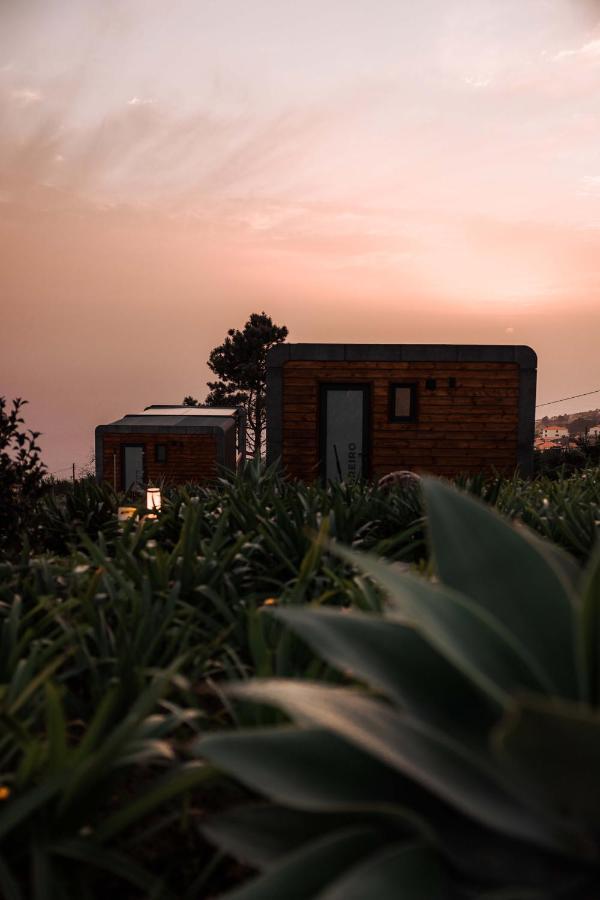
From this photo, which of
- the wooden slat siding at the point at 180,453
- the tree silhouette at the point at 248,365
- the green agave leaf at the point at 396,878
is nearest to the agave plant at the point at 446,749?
the green agave leaf at the point at 396,878

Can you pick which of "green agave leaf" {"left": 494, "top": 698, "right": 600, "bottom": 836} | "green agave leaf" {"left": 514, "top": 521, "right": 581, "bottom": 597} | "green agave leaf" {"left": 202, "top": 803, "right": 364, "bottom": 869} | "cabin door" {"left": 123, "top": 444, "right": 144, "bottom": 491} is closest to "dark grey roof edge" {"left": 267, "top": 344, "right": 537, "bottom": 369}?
"cabin door" {"left": 123, "top": 444, "right": 144, "bottom": 491}

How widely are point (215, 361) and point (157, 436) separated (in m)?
28.1

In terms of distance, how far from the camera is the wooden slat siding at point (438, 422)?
17156 millimetres

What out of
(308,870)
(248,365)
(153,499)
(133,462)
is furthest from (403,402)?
(248,365)

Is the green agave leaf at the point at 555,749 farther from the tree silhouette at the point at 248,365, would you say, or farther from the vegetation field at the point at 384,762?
the tree silhouette at the point at 248,365

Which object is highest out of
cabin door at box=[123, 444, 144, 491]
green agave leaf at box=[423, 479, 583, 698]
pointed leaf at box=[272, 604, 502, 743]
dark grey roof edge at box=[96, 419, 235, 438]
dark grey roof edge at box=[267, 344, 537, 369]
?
dark grey roof edge at box=[267, 344, 537, 369]

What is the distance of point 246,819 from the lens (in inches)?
51.7

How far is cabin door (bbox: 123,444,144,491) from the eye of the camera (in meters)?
27.7

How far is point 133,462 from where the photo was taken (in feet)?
91.6

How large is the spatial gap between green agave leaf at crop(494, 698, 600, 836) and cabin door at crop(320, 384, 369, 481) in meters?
16.2

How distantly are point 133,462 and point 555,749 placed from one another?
91.5 ft

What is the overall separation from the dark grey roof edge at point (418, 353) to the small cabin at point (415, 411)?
1.0 inches

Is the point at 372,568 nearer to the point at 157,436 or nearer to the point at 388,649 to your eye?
the point at 388,649

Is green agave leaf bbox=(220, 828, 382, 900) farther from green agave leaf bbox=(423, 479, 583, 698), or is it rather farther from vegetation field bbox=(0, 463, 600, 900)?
green agave leaf bbox=(423, 479, 583, 698)
